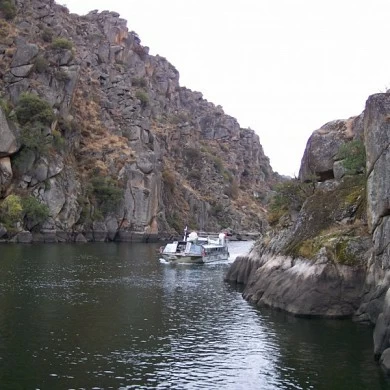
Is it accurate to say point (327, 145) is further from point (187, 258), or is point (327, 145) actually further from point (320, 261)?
point (187, 258)

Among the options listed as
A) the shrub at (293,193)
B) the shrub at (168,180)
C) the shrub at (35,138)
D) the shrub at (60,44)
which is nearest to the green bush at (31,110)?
the shrub at (35,138)

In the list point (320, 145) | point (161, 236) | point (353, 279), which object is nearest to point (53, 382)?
point (353, 279)

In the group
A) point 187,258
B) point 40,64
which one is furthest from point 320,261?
point 40,64

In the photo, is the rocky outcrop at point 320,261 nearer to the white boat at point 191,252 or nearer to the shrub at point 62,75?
the white boat at point 191,252

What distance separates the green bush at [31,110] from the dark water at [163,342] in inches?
2627

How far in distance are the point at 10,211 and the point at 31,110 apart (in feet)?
80.7

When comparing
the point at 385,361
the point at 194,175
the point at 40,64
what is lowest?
the point at 385,361

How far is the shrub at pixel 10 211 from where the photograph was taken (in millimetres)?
96162

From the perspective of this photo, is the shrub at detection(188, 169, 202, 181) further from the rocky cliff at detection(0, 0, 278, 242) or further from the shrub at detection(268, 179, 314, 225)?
the shrub at detection(268, 179, 314, 225)

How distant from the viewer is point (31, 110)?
11025cm

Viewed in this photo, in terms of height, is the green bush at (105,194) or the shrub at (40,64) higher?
the shrub at (40,64)

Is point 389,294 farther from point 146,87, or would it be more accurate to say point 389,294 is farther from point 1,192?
point 146,87

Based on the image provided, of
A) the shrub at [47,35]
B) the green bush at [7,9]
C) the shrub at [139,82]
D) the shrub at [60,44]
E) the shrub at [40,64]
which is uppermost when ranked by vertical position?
the green bush at [7,9]

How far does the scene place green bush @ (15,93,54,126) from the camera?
110m
